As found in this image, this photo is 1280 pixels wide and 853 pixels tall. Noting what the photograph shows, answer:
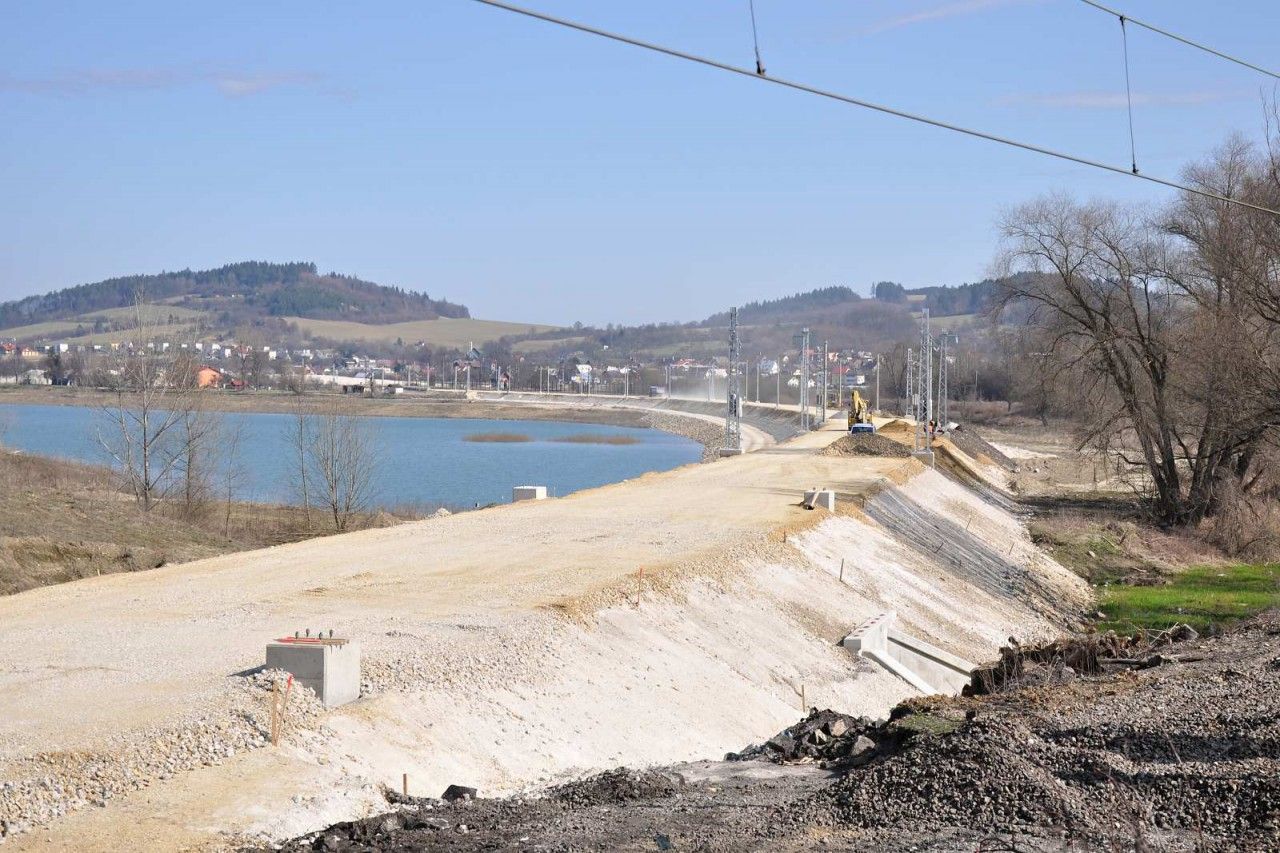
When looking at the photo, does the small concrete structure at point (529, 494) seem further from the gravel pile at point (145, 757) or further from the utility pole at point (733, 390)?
the utility pole at point (733, 390)

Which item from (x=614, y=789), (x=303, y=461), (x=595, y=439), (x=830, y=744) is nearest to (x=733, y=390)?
(x=303, y=461)

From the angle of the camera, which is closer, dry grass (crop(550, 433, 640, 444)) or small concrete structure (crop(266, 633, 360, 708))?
small concrete structure (crop(266, 633, 360, 708))

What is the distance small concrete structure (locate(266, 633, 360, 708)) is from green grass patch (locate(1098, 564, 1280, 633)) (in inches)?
840

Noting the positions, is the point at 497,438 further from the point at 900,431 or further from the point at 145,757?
the point at 145,757

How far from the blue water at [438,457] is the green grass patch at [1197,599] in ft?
102

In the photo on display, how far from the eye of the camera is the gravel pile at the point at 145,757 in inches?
430

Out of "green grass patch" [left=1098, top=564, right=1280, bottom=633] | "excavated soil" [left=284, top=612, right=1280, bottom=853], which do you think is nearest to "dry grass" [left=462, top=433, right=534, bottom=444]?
"green grass patch" [left=1098, top=564, right=1280, bottom=633]

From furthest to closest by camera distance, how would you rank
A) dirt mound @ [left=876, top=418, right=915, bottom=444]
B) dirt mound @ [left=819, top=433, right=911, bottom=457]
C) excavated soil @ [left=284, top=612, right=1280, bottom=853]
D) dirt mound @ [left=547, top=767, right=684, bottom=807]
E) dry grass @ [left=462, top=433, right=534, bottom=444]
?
1. dry grass @ [left=462, top=433, right=534, bottom=444]
2. dirt mound @ [left=876, top=418, right=915, bottom=444]
3. dirt mound @ [left=819, top=433, right=911, bottom=457]
4. dirt mound @ [left=547, top=767, right=684, bottom=807]
5. excavated soil @ [left=284, top=612, right=1280, bottom=853]

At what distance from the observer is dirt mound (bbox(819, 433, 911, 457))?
201ft

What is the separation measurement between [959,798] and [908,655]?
14988 millimetres

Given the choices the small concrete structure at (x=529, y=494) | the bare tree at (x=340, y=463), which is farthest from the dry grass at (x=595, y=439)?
the small concrete structure at (x=529, y=494)

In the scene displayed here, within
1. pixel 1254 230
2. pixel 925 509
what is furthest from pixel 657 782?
pixel 1254 230

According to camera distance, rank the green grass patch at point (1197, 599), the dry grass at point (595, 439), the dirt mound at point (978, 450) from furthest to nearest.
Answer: the dry grass at point (595, 439) < the dirt mound at point (978, 450) < the green grass patch at point (1197, 599)

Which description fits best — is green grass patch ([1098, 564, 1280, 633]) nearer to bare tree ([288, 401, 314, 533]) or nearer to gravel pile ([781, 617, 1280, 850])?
gravel pile ([781, 617, 1280, 850])
